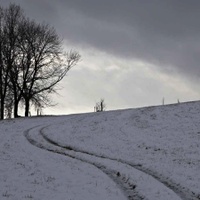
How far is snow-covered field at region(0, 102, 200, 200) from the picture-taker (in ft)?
54.0

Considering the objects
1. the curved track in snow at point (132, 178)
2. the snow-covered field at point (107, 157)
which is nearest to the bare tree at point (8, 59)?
the snow-covered field at point (107, 157)

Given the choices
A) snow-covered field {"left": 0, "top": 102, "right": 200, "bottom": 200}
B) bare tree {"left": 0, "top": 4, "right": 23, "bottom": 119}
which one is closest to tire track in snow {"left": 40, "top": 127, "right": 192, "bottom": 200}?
snow-covered field {"left": 0, "top": 102, "right": 200, "bottom": 200}

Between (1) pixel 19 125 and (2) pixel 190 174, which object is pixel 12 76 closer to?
(1) pixel 19 125

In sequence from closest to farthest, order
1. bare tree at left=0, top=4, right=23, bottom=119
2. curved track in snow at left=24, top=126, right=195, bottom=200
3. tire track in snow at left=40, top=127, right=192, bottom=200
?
1. curved track in snow at left=24, top=126, right=195, bottom=200
2. tire track in snow at left=40, top=127, right=192, bottom=200
3. bare tree at left=0, top=4, right=23, bottom=119

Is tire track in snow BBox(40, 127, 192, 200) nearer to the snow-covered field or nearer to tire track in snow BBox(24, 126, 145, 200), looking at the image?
the snow-covered field

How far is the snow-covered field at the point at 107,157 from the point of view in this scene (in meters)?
16.5

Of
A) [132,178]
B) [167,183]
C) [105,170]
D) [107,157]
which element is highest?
[107,157]

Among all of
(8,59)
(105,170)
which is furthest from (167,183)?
(8,59)

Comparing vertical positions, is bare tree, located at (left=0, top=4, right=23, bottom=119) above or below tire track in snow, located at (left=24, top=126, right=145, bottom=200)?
above

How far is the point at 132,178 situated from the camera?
19.1m

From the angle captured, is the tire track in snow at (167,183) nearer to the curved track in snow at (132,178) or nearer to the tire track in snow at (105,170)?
the curved track in snow at (132,178)

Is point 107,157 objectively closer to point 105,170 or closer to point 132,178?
point 105,170

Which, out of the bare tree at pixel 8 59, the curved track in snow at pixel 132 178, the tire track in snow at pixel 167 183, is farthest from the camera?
the bare tree at pixel 8 59

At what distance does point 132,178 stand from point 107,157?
7.06 metres
